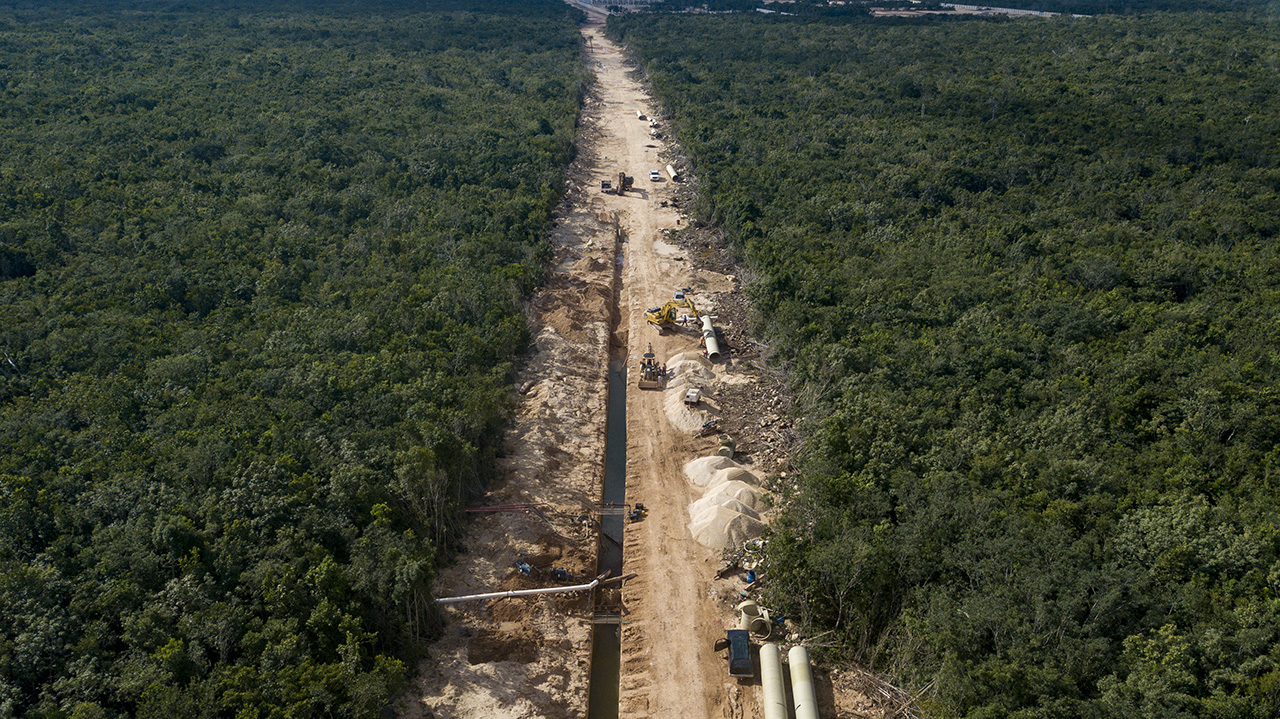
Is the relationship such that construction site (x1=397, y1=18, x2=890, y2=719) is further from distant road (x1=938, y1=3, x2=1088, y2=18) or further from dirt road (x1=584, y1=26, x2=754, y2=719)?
distant road (x1=938, y1=3, x2=1088, y2=18)

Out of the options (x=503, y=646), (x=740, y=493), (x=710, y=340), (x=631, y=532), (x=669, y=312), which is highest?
(x=669, y=312)

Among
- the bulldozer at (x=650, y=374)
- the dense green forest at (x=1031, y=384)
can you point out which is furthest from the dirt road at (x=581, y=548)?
the dense green forest at (x=1031, y=384)

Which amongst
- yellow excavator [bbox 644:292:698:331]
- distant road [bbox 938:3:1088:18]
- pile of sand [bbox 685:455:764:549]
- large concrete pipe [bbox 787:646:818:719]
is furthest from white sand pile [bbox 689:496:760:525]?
distant road [bbox 938:3:1088:18]

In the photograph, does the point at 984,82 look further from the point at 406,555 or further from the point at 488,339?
the point at 406,555

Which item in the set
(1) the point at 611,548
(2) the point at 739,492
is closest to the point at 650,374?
(2) the point at 739,492

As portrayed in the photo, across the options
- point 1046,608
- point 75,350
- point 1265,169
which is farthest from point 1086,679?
point 1265,169

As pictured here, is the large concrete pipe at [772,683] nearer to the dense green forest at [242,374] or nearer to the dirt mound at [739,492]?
the dirt mound at [739,492]

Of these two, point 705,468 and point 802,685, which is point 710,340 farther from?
point 802,685

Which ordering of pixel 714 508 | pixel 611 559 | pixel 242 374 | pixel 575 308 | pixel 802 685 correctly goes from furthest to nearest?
pixel 575 308
pixel 242 374
pixel 611 559
pixel 714 508
pixel 802 685
